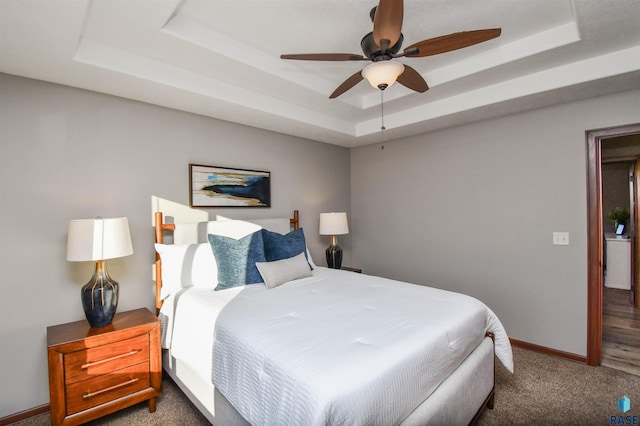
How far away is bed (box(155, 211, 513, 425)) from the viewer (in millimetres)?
1250

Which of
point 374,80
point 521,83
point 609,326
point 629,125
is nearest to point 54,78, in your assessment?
point 374,80

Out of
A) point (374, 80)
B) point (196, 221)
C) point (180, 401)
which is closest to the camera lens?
point (374, 80)

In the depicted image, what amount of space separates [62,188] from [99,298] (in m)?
0.89

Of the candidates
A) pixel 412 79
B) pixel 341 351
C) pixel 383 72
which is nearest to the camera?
pixel 341 351

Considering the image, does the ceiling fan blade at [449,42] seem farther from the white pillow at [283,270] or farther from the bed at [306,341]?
the white pillow at [283,270]

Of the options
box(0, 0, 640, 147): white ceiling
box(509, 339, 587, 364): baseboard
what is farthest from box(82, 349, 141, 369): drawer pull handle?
box(509, 339, 587, 364): baseboard

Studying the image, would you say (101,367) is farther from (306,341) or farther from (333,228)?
(333,228)

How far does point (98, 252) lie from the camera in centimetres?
202

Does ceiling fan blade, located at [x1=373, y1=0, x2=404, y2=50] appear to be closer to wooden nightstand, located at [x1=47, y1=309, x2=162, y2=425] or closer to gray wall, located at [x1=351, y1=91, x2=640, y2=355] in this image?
gray wall, located at [x1=351, y1=91, x2=640, y2=355]

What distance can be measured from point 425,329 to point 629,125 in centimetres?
254

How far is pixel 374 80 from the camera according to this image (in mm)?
1831

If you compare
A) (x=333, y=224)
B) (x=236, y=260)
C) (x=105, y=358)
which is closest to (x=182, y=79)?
(x=236, y=260)

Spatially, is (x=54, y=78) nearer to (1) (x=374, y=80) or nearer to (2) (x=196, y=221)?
(2) (x=196, y=221)

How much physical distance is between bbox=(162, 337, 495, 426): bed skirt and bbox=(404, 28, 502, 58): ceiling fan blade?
6.00ft
